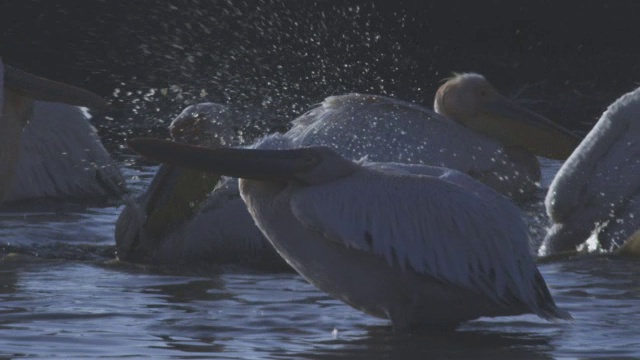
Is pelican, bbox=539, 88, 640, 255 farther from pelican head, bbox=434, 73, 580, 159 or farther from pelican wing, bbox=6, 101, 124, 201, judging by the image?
pelican wing, bbox=6, 101, 124, 201

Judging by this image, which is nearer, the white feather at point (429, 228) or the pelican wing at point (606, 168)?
the white feather at point (429, 228)

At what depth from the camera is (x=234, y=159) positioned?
188 inches

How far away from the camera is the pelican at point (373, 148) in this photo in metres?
6.35

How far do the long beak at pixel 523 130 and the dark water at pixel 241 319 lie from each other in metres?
1.98

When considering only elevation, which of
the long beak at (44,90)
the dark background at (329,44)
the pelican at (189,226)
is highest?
A: the dark background at (329,44)

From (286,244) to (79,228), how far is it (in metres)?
2.65

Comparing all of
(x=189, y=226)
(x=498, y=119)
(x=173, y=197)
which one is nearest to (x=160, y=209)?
(x=173, y=197)

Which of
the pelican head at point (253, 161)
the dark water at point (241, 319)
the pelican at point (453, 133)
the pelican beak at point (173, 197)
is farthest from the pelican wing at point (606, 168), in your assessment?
the pelican head at point (253, 161)

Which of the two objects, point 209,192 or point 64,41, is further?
point 64,41

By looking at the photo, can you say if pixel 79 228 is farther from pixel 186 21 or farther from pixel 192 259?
pixel 186 21

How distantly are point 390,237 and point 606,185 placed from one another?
1912mm

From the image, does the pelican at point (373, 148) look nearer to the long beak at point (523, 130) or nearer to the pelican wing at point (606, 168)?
the long beak at point (523, 130)

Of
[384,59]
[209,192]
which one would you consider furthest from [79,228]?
[384,59]

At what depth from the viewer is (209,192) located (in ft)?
22.0
